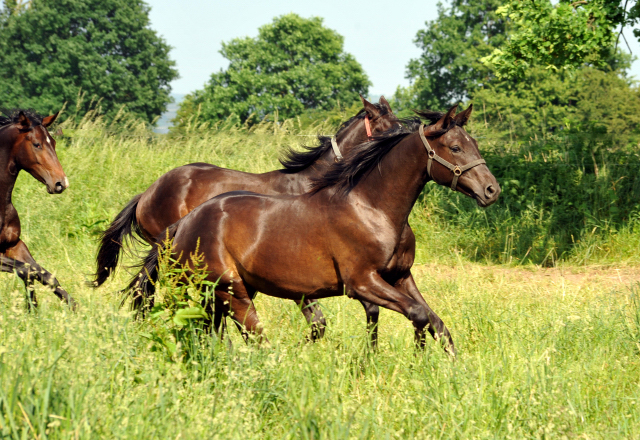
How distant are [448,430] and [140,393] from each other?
4.90ft

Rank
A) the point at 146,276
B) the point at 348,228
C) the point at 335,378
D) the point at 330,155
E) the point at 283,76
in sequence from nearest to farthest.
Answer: the point at 335,378, the point at 348,228, the point at 146,276, the point at 330,155, the point at 283,76

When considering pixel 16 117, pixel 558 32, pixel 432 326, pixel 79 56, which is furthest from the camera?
pixel 79 56

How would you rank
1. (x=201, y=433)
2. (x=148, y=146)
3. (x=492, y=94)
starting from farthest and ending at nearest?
(x=492, y=94) → (x=148, y=146) → (x=201, y=433)

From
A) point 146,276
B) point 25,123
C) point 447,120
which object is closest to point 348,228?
point 447,120

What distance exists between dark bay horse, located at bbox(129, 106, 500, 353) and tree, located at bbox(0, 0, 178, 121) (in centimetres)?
3489

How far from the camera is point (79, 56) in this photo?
1494 inches

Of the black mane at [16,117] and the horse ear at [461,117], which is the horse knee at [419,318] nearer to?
the horse ear at [461,117]

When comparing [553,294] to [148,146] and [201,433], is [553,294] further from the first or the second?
[148,146]

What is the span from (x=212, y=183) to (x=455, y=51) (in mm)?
32296

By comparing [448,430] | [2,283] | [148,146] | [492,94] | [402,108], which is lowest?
[2,283]

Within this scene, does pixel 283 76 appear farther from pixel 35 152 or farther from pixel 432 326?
pixel 432 326

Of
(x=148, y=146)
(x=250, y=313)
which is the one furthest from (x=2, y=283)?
(x=148, y=146)

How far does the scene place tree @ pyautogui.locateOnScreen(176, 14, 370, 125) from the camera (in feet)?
135

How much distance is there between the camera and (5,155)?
5844 millimetres
